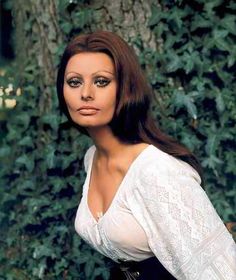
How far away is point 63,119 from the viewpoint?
374cm

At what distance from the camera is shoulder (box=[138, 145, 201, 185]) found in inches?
95.3

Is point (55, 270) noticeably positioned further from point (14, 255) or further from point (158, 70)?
point (158, 70)

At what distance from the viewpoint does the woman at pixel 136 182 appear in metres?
2.40

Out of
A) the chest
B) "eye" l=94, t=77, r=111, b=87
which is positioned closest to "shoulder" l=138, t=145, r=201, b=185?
the chest

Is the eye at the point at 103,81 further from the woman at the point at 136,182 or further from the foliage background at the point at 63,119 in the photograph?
the foliage background at the point at 63,119

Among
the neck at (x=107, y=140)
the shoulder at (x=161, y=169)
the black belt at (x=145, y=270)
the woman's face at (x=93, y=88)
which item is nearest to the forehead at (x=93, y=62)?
the woman's face at (x=93, y=88)

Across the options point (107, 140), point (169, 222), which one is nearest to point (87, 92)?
point (107, 140)

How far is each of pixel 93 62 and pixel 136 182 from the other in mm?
474

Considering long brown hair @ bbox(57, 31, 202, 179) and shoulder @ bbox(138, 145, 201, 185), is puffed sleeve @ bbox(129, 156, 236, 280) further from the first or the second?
long brown hair @ bbox(57, 31, 202, 179)

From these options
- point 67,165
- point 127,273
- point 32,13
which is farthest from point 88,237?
point 32,13

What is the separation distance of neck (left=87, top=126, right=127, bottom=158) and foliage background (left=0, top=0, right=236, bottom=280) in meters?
0.92

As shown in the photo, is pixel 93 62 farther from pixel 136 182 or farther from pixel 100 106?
pixel 136 182

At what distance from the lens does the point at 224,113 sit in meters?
3.52

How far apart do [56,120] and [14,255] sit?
89cm
